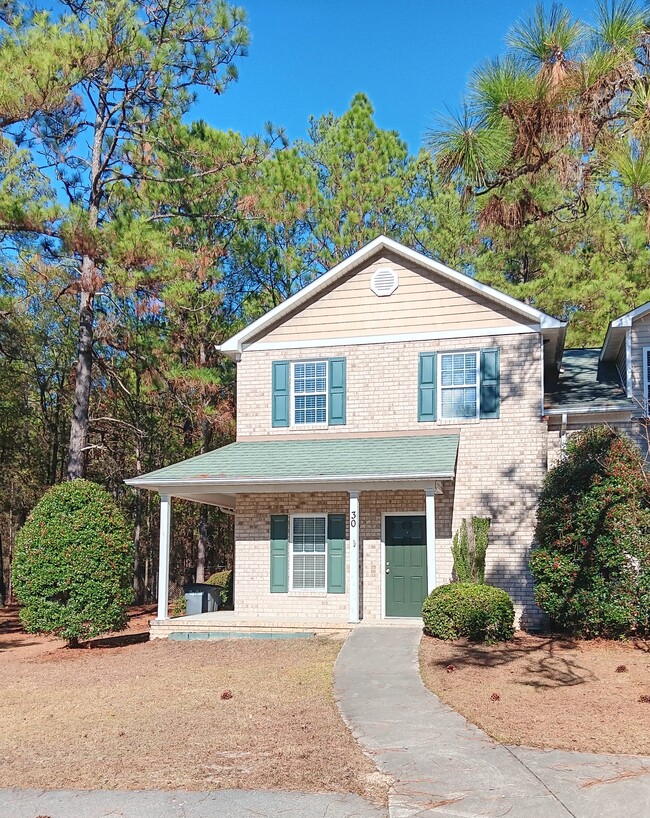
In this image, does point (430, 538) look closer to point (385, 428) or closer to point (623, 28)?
point (385, 428)

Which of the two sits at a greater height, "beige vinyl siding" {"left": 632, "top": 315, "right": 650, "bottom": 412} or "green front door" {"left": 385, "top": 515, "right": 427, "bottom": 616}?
"beige vinyl siding" {"left": 632, "top": 315, "right": 650, "bottom": 412}

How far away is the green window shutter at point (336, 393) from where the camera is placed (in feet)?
53.2

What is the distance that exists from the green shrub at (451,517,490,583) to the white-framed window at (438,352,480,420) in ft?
7.57

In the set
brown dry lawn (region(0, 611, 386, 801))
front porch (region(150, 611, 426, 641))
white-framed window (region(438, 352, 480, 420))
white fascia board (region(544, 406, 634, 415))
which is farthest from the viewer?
white-framed window (region(438, 352, 480, 420))

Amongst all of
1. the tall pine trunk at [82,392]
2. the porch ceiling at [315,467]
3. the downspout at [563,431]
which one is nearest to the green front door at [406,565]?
the porch ceiling at [315,467]

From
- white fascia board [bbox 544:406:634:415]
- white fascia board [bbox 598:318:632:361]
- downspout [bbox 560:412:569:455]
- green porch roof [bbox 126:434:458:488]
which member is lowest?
green porch roof [bbox 126:434:458:488]

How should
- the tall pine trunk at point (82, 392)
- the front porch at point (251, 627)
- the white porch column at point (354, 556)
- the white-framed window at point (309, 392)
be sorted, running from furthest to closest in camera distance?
the tall pine trunk at point (82, 392) < the white-framed window at point (309, 392) < the white porch column at point (354, 556) < the front porch at point (251, 627)

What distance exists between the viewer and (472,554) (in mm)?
14055

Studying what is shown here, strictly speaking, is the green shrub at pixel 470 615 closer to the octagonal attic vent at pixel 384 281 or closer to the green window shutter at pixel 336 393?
the green window shutter at pixel 336 393

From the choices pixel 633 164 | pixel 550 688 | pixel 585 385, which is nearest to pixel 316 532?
pixel 585 385

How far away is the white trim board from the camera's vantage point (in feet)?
50.8

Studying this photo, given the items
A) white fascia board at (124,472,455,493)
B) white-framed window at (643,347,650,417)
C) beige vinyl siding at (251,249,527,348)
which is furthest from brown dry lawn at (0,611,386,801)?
white-framed window at (643,347,650,417)

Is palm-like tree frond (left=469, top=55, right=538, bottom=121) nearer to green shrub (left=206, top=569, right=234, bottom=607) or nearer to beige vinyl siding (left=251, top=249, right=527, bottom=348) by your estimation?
beige vinyl siding (left=251, top=249, right=527, bottom=348)

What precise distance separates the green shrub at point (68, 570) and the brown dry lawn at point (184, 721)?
665 millimetres
